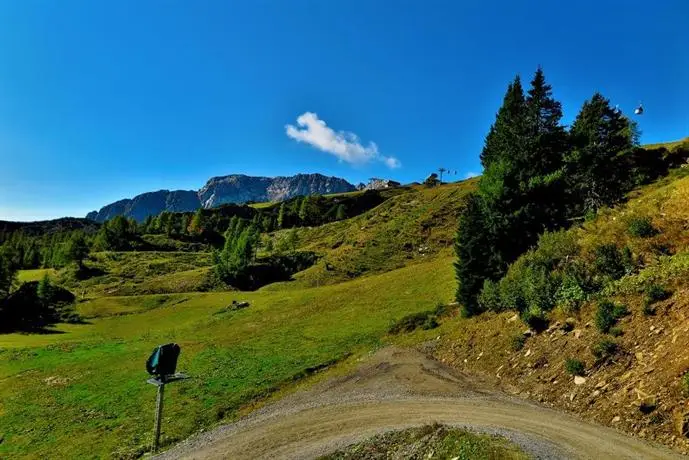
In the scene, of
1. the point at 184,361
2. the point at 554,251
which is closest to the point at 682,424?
the point at 554,251

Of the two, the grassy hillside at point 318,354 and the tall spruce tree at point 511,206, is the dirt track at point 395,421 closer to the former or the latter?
the grassy hillside at point 318,354

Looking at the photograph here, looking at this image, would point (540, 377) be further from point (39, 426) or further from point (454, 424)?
point (39, 426)

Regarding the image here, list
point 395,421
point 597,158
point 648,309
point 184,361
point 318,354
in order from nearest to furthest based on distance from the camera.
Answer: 1. point 395,421
2. point 648,309
3. point 318,354
4. point 184,361
5. point 597,158

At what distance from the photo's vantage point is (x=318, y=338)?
152ft

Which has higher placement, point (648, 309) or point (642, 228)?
point (642, 228)

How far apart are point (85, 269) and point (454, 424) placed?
151914 millimetres

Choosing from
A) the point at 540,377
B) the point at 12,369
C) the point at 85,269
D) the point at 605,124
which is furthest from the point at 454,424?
the point at 85,269

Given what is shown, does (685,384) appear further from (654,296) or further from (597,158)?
(597,158)

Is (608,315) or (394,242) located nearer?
(608,315)

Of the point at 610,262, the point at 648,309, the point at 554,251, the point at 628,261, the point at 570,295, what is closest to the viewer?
the point at 648,309

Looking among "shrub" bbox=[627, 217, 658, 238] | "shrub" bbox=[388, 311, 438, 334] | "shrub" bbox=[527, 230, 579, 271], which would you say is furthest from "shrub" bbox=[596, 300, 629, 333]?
"shrub" bbox=[388, 311, 438, 334]

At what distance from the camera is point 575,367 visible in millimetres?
23203

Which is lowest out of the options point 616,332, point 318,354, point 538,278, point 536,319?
point 318,354

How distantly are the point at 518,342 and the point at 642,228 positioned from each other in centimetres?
1210
